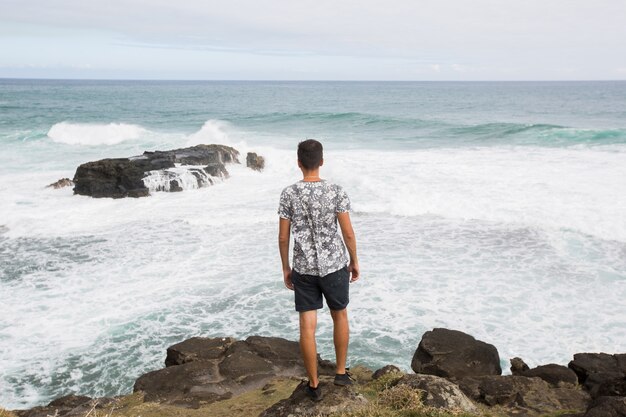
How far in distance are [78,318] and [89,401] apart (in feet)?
11.1

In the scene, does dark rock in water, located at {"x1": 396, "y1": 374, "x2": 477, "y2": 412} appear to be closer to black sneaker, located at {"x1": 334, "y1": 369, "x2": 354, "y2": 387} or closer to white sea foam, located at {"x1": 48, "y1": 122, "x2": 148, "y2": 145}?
black sneaker, located at {"x1": 334, "y1": 369, "x2": 354, "y2": 387}

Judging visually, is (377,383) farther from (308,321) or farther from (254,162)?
(254,162)

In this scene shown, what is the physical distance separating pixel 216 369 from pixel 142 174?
14.9m

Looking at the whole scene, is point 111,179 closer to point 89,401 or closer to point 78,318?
point 78,318

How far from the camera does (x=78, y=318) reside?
32.0 feet

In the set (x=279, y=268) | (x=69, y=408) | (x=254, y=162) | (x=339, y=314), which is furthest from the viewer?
(x=254, y=162)

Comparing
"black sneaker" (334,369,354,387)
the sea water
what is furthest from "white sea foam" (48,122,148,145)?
"black sneaker" (334,369,354,387)

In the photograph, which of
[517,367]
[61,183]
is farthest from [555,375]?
[61,183]

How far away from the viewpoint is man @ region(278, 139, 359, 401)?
15.2ft

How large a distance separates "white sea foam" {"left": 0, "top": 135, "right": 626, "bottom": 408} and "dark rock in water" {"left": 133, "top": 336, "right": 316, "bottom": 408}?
993mm

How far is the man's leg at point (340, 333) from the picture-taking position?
16.2ft

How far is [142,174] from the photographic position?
821 inches

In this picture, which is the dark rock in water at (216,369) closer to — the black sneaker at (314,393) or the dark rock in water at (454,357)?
the dark rock in water at (454,357)

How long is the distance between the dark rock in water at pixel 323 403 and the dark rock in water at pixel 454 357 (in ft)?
7.89
